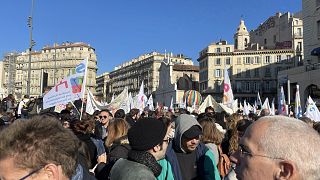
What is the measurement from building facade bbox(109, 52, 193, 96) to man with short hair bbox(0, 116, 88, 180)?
113243 millimetres

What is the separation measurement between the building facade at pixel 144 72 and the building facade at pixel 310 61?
215ft

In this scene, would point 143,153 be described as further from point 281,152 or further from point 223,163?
point 223,163

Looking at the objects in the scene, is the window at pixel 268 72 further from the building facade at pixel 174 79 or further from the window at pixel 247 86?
the building facade at pixel 174 79

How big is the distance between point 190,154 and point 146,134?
1434 mm

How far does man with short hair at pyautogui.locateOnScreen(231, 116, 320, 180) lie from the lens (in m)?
2.08

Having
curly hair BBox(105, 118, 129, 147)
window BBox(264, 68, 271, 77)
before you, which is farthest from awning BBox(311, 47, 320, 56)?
curly hair BBox(105, 118, 129, 147)

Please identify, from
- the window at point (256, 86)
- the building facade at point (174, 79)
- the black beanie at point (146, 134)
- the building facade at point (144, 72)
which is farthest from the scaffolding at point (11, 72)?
the building facade at point (144, 72)

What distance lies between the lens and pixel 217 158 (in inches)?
216

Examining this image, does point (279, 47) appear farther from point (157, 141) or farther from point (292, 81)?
point (157, 141)

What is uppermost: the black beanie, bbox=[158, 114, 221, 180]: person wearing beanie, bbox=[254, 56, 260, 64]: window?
bbox=[254, 56, 260, 64]: window

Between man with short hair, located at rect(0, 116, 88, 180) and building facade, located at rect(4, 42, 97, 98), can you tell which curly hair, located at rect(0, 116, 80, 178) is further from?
building facade, located at rect(4, 42, 97, 98)

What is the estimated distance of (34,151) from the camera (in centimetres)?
212

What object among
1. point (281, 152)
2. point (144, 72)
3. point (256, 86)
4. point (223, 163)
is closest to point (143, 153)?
point (281, 152)

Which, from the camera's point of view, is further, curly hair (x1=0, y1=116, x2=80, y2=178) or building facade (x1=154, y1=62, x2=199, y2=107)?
building facade (x1=154, y1=62, x2=199, y2=107)
